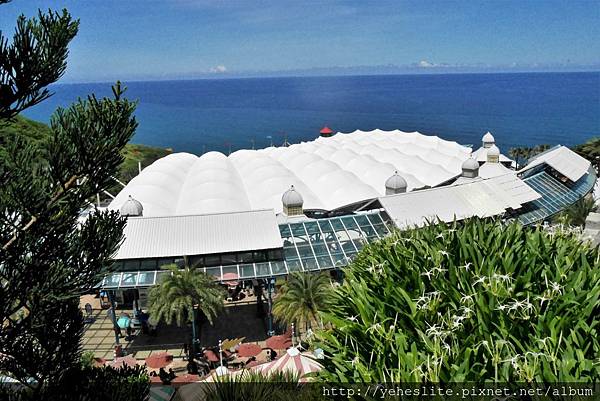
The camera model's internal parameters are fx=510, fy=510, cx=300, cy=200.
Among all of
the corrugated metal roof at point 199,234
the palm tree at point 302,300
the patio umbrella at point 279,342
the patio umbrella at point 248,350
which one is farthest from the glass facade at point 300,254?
the patio umbrella at point 248,350

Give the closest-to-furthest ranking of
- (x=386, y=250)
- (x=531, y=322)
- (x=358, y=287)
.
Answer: (x=531, y=322)
(x=358, y=287)
(x=386, y=250)

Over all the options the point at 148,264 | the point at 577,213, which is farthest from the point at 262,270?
the point at 577,213

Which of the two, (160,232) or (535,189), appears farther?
(535,189)

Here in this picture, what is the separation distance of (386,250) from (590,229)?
1812 cm

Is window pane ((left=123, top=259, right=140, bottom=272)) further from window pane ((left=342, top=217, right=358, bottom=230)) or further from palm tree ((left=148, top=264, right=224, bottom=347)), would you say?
window pane ((left=342, top=217, right=358, bottom=230))

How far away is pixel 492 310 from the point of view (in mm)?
11180

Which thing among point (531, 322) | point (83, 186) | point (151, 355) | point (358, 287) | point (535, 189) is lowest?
point (531, 322)

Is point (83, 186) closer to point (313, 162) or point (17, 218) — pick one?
point (17, 218)

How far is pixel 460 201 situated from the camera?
33.0 metres

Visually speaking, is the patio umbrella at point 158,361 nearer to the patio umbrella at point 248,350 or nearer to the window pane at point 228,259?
the patio umbrella at point 248,350

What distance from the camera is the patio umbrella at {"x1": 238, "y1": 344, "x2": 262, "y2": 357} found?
23141 mm

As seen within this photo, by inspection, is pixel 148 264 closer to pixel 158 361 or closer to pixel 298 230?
pixel 158 361

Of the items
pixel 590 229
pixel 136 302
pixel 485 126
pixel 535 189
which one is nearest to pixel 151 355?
pixel 136 302

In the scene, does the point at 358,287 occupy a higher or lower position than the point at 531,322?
→ higher
